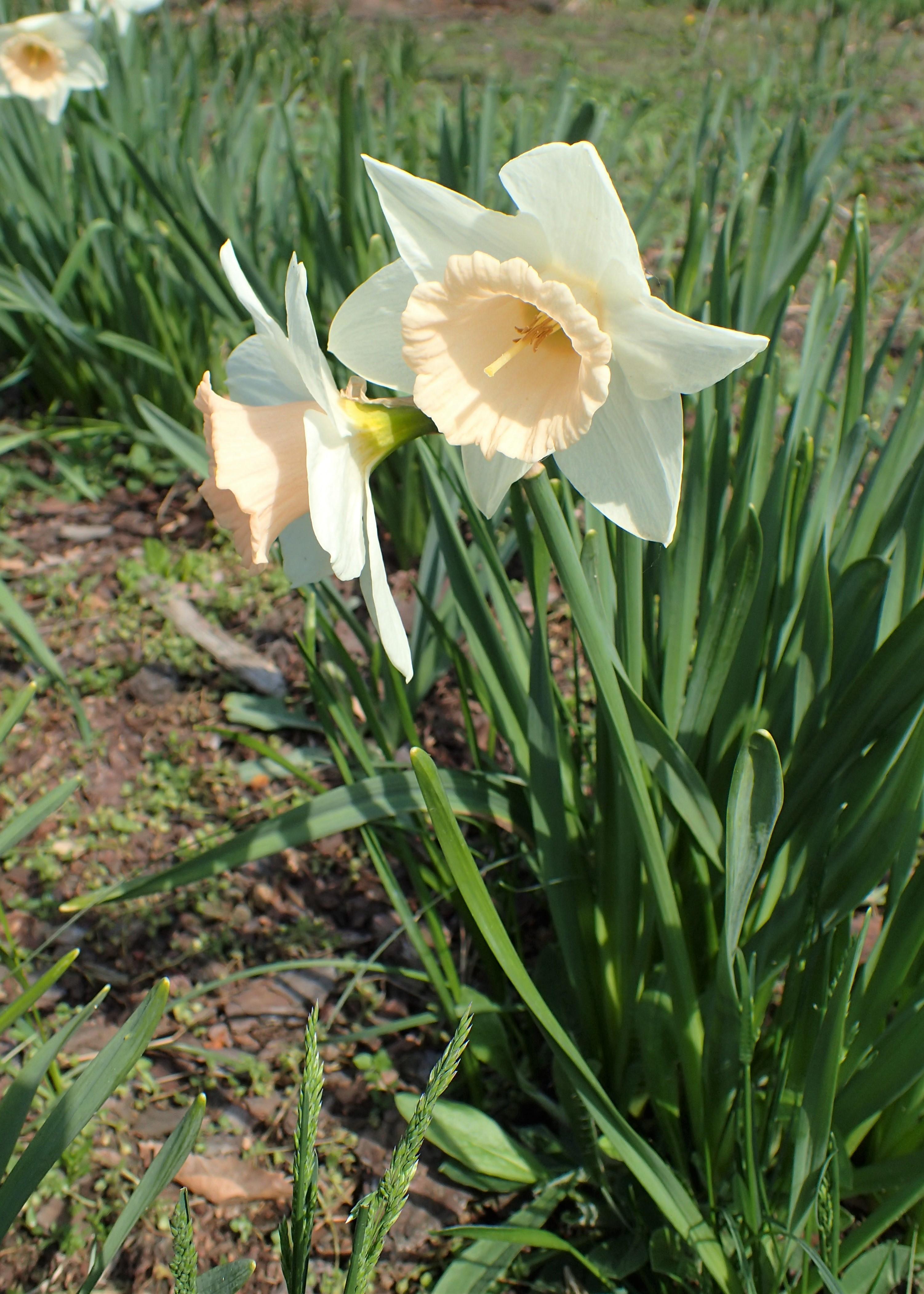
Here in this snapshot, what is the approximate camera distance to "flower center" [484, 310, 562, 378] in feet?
2.75

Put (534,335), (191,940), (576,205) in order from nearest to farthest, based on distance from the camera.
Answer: (576,205)
(534,335)
(191,940)

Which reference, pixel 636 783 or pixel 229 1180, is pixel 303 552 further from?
pixel 229 1180

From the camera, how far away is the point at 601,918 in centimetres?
127

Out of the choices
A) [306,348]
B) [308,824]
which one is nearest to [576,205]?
[306,348]

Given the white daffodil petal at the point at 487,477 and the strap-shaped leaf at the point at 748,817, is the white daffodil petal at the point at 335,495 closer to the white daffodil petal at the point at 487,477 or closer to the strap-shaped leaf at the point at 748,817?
the white daffodil petal at the point at 487,477

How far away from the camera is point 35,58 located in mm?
2551

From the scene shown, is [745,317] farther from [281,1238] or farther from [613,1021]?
[281,1238]

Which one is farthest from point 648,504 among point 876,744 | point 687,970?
point 687,970

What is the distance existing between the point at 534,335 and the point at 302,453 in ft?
0.77

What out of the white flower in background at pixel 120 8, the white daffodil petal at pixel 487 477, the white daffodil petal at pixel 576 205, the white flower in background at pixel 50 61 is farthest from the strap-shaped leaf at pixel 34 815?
the white flower in background at pixel 120 8

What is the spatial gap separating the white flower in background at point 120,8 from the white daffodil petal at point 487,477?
2.86 metres

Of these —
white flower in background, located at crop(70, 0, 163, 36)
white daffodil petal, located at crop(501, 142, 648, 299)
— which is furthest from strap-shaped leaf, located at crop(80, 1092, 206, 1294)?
white flower in background, located at crop(70, 0, 163, 36)

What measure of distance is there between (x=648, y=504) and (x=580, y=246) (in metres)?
0.22

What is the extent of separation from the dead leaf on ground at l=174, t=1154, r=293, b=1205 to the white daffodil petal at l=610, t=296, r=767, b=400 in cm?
125
